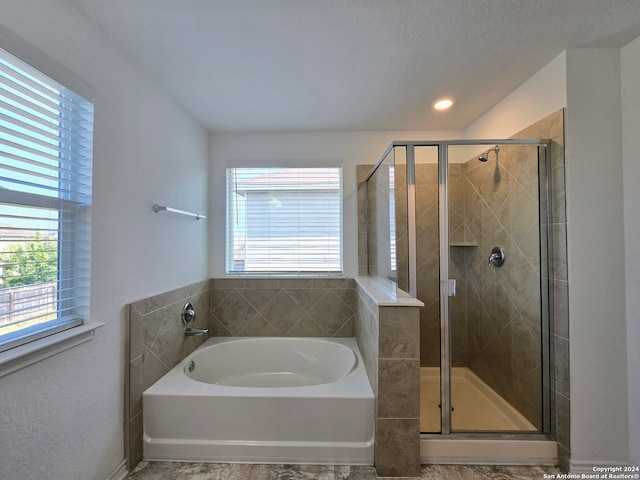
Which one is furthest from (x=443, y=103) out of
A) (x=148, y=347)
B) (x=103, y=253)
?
(x=148, y=347)

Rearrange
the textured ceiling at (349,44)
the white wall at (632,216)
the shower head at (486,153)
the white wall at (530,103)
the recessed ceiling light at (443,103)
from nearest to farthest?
the textured ceiling at (349,44) < the white wall at (632,216) < the white wall at (530,103) < the shower head at (486,153) < the recessed ceiling light at (443,103)

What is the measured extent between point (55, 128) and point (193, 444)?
1.72m

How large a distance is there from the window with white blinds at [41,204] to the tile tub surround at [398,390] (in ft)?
4.83

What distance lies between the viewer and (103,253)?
1.35 metres

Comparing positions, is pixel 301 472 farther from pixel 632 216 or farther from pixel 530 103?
pixel 530 103

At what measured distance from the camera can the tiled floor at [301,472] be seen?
1475mm

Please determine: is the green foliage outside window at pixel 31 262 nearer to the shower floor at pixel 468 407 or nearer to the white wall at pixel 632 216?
the shower floor at pixel 468 407

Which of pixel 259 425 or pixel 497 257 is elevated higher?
pixel 497 257

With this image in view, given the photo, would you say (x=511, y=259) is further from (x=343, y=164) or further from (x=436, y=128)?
(x=343, y=164)

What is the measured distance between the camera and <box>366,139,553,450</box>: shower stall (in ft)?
5.51

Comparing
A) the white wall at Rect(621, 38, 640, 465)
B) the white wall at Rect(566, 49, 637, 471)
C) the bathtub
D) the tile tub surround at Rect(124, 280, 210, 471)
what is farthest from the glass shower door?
the tile tub surround at Rect(124, 280, 210, 471)

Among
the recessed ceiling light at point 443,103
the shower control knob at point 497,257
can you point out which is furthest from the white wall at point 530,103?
the shower control knob at point 497,257

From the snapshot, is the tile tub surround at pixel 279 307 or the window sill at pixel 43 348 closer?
the window sill at pixel 43 348

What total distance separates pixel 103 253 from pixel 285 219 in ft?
4.95
